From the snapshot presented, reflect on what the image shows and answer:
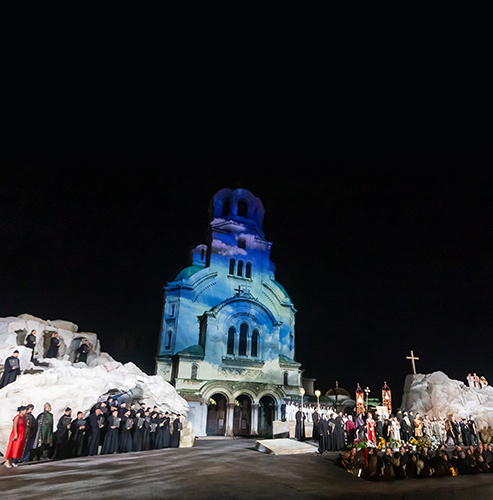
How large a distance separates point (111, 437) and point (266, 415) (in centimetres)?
1619

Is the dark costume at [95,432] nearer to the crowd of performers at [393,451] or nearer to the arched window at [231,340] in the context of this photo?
the crowd of performers at [393,451]

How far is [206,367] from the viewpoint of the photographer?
81.0 ft

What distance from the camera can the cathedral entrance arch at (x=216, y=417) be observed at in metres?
23.9

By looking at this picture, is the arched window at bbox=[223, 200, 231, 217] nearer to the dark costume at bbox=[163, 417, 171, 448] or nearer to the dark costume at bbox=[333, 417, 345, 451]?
the dark costume at bbox=[163, 417, 171, 448]

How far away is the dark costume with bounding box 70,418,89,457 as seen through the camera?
11.2m

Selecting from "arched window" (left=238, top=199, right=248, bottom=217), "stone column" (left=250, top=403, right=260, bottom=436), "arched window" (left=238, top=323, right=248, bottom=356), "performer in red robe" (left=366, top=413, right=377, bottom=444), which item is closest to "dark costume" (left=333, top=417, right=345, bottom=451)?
"performer in red robe" (left=366, top=413, right=377, bottom=444)

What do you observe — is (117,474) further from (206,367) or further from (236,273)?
(236,273)

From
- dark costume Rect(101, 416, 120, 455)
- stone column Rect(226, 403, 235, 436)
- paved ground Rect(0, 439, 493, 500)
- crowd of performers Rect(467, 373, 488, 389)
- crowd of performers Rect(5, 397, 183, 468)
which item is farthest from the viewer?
crowd of performers Rect(467, 373, 488, 389)

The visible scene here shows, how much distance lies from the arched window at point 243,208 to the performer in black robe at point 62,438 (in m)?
23.6

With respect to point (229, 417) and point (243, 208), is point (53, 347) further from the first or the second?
point (243, 208)

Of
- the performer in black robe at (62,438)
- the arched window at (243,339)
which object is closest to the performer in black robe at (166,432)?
the performer in black robe at (62,438)

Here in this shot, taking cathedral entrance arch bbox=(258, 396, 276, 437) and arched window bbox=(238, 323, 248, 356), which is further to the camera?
arched window bbox=(238, 323, 248, 356)

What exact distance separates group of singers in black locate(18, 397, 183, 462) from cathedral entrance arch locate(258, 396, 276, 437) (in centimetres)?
1076

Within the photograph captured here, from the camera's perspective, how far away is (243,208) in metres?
32.6
